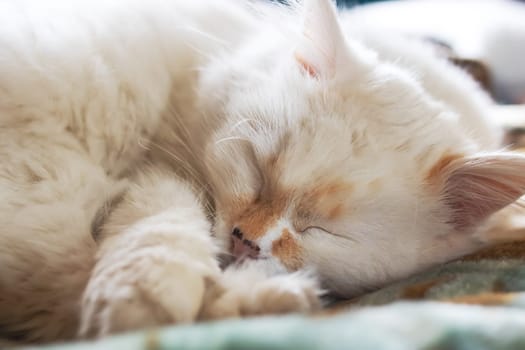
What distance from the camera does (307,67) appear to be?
45.3 inches

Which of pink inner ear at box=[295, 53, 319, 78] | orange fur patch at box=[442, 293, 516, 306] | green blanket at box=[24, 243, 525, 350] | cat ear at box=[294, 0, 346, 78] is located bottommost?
orange fur patch at box=[442, 293, 516, 306]

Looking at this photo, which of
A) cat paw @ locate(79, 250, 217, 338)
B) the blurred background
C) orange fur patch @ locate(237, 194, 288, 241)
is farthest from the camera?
the blurred background

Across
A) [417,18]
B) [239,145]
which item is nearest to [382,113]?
[239,145]

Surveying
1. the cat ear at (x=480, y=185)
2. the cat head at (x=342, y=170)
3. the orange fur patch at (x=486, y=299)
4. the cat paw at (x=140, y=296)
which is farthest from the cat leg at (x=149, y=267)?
the cat ear at (x=480, y=185)

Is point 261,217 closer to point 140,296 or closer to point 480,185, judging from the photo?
point 140,296

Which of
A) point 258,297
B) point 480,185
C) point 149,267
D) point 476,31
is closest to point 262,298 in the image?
point 258,297

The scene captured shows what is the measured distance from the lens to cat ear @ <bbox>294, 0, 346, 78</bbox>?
1.06m

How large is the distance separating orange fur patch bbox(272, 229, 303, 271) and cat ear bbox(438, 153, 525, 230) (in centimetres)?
35

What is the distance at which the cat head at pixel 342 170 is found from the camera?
98 centimetres

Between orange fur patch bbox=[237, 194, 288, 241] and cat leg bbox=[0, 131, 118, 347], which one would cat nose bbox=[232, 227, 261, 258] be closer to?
orange fur patch bbox=[237, 194, 288, 241]

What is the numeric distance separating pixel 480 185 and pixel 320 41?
46cm

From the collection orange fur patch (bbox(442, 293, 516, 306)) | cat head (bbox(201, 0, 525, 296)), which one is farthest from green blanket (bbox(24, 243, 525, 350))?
cat head (bbox(201, 0, 525, 296))

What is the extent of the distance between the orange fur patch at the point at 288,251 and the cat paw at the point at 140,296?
8.0 inches

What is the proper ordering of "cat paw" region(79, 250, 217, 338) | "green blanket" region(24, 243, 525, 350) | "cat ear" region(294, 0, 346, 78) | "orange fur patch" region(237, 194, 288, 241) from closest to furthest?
"green blanket" region(24, 243, 525, 350) < "cat paw" region(79, 250, 217, 338) < "orange fur patch" region(237, 194, 288, 241) < "cat ear" region(294, 0, 346, 78)
